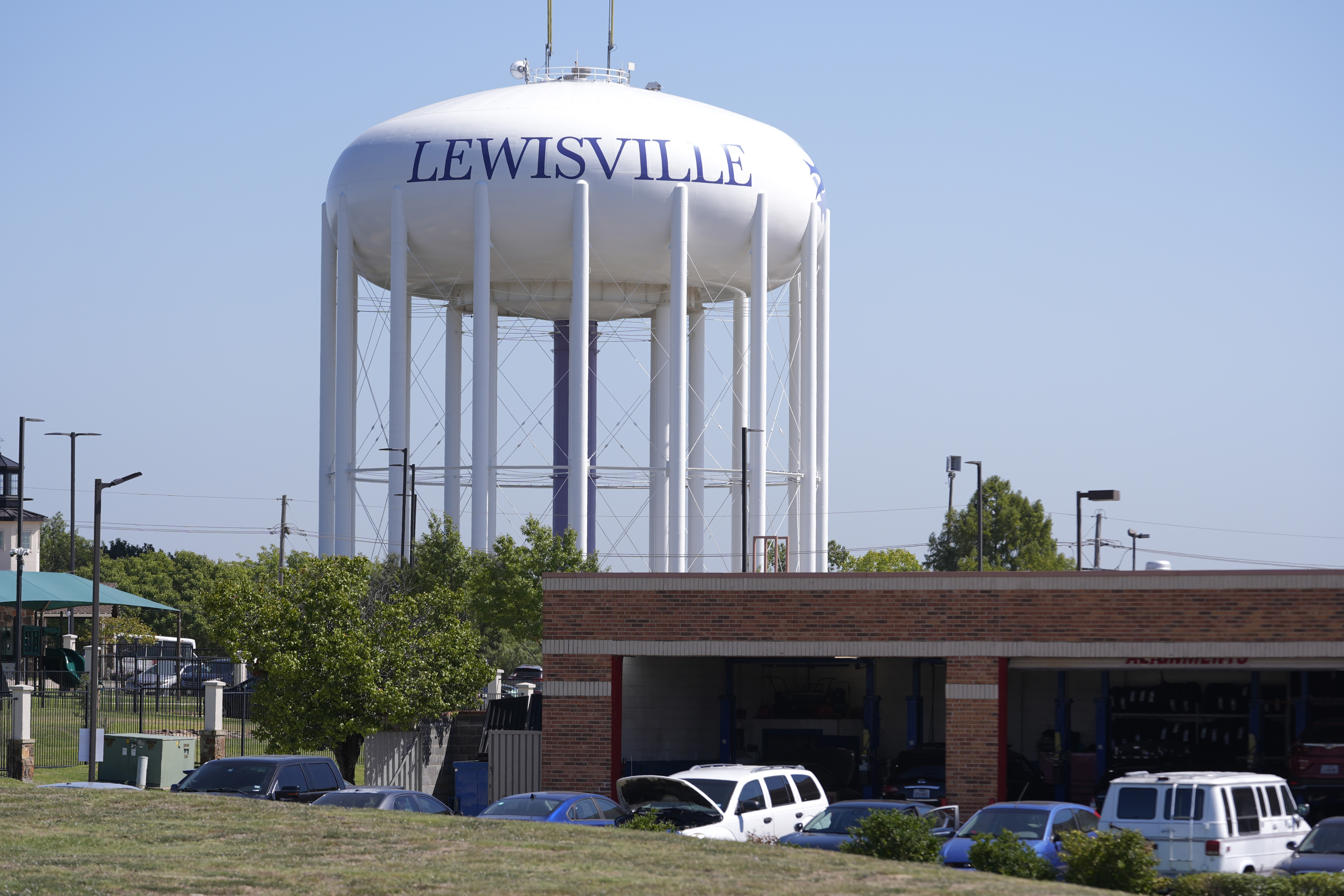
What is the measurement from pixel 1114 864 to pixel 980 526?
40.8m

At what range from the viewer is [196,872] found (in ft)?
59.2

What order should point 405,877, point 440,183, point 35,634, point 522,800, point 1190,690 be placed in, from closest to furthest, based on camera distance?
point 405,877, point 522,800, point 1190,690, point 440,183, point 35,634

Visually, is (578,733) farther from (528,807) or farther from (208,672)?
(208,672)

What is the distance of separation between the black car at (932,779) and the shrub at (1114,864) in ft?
37.1

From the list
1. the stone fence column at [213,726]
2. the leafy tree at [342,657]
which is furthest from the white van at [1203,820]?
the stone fence column at [213,726]

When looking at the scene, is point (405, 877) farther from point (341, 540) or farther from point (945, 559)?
point (945, 559)

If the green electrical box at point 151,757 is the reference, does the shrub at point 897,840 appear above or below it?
above

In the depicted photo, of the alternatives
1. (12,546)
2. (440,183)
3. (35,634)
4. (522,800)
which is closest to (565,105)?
(440,183)

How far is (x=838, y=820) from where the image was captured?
82.0 feet

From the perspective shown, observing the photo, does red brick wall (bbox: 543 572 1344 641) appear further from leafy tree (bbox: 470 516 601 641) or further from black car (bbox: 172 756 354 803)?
leafy tree (bbox: 470 516 601 641)

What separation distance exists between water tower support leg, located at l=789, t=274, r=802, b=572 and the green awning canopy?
78.1 ft

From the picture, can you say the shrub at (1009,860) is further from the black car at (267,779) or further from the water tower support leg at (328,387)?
the water tower support leg at (328,387)

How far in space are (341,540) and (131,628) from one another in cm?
3524

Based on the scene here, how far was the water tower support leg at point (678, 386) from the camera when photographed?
5141cm
